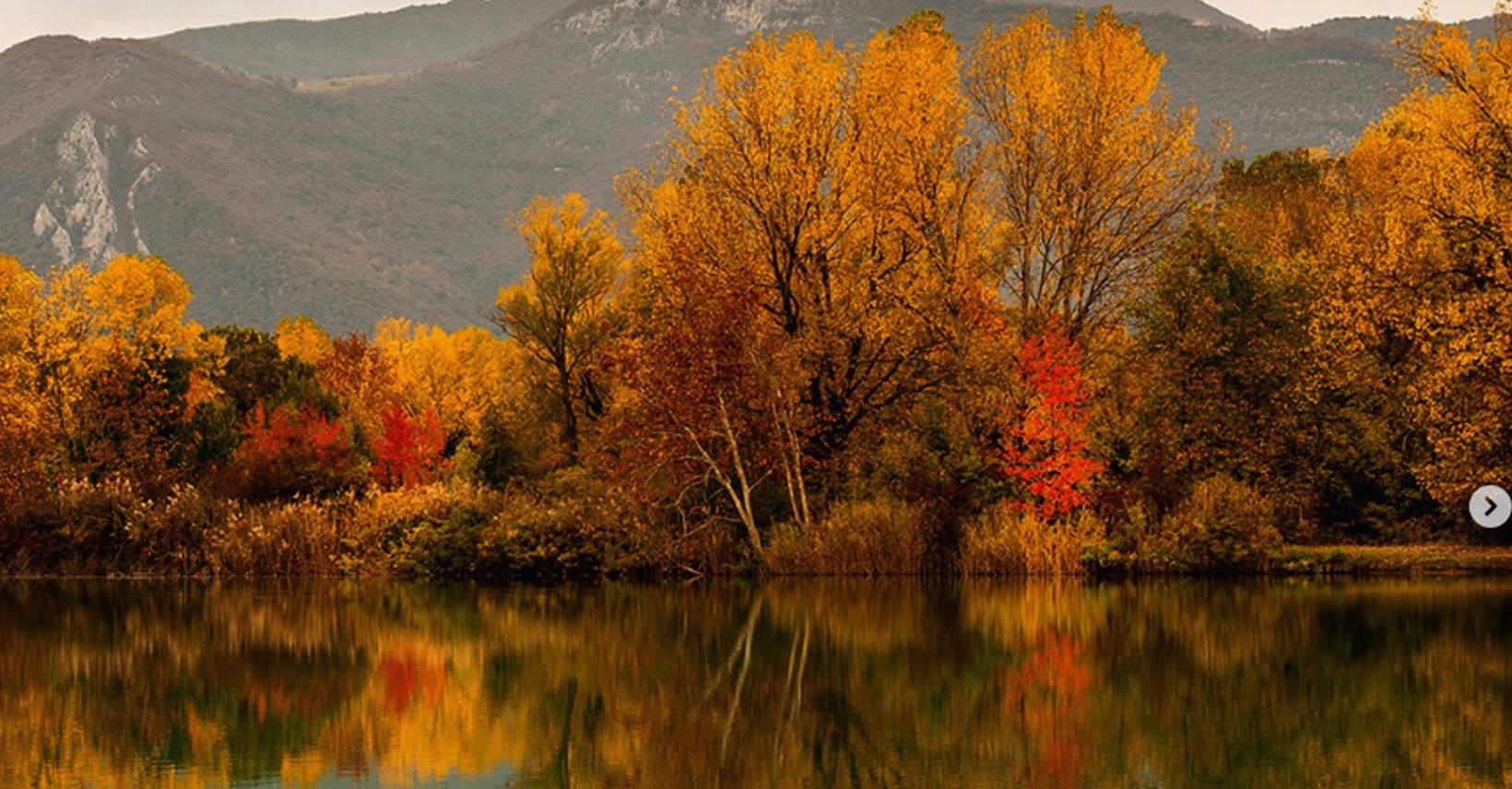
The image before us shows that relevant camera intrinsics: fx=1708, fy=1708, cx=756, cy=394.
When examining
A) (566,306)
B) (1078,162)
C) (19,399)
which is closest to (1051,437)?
(1078,162)

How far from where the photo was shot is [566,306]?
53688mm

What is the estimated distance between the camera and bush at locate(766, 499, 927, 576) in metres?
35.8

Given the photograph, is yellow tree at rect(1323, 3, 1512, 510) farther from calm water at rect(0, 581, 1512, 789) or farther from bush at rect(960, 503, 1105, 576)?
bush at rect(960, 503, 1105, 576)

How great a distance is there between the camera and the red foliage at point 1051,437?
117 ft

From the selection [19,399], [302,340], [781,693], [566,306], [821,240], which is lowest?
[781,693]

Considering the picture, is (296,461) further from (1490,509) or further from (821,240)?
(1490,509)

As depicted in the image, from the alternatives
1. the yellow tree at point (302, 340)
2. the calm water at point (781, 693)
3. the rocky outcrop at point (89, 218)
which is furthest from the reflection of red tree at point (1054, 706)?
the rocky outcrop at point (89, 218)

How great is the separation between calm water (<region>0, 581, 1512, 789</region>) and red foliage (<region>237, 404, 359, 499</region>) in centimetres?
1513

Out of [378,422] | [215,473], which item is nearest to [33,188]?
[378,422]

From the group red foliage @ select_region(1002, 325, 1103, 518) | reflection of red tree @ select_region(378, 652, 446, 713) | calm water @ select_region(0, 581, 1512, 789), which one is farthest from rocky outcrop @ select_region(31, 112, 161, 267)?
reflection of red tree @ select_region(378, 652, 446, 713)

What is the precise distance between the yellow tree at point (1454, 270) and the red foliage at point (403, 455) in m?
28.2

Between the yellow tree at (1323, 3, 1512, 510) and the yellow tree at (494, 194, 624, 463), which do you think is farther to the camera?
the yellow tree at (494, 194, 624, 463)

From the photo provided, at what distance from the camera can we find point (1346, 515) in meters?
40.9

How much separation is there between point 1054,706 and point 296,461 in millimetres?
33959
